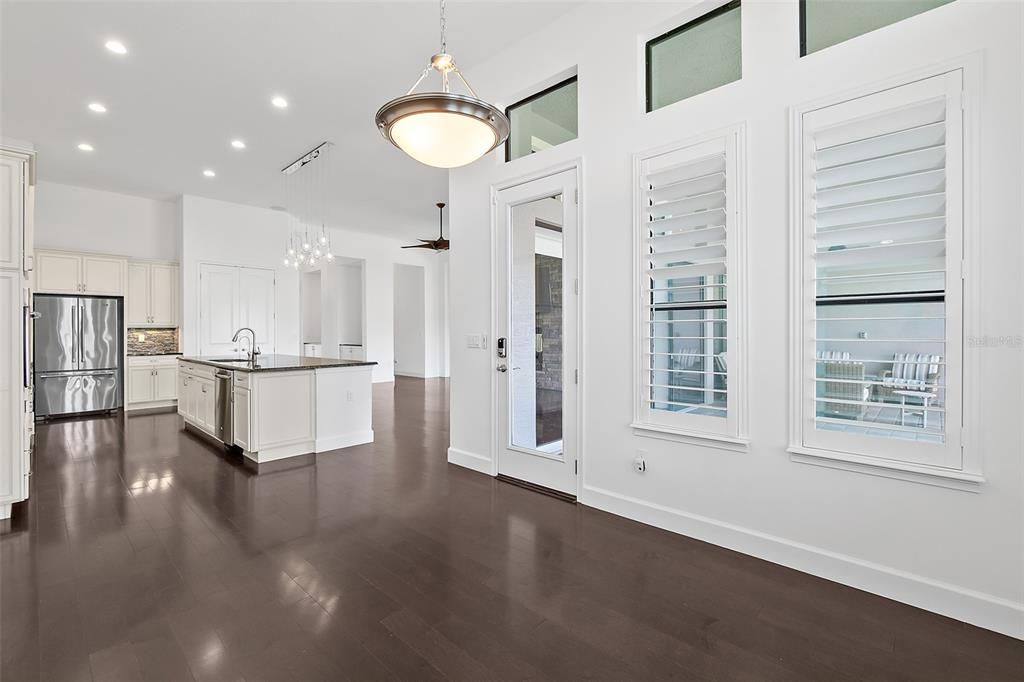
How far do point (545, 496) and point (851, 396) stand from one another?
2110 millimetres

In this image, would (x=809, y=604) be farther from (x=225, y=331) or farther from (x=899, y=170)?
(x=225, y=331)

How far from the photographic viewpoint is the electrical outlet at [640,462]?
3.11m

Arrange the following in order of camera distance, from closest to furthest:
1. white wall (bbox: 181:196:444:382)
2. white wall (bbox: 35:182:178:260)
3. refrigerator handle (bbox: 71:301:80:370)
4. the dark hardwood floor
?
1. the dark hardwood floor
2. refrigerator handle (bbox: 71:301:80:370)
3. white wall (bbox: 35:182:178:260)
4. white wall (bbox: 181:196:444:382)

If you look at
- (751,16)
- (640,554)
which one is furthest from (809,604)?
(751,16)

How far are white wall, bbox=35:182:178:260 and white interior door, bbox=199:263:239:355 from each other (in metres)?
0.72

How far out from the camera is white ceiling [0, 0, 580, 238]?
354 cm

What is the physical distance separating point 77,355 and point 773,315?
872cm

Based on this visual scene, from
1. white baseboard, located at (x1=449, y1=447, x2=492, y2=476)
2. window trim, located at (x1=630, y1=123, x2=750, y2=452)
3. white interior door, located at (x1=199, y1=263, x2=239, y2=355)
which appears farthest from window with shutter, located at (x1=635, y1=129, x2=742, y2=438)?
white interior door, located at (x1=199, y1=263, x2=239, y2=355)

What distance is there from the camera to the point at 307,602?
2.19m

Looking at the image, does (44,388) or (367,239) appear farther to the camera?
(367,239)

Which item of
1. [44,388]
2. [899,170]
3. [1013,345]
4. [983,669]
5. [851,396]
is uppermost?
[899,170]

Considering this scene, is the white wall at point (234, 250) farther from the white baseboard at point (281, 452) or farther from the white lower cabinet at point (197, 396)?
the white baseboard at point (281, 452)

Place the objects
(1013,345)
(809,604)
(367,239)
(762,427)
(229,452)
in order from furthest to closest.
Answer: (367,239) < (229,452) < (762,427) < (809,604) < (1013,345)

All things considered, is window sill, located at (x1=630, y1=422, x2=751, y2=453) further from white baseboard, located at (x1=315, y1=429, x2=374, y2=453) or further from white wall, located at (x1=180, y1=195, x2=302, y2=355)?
white wall, located at (x1=180, y1=195, x2=302, y2=355)
